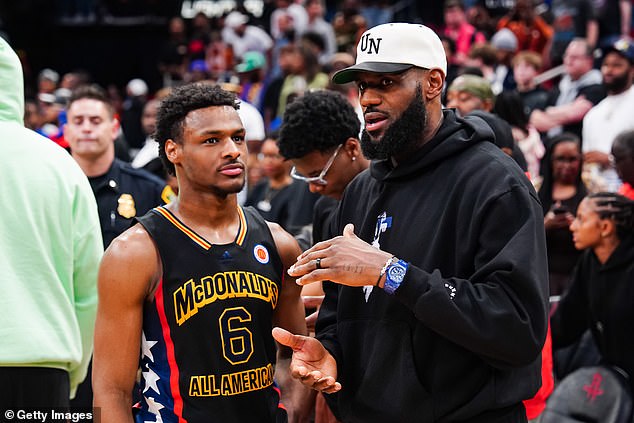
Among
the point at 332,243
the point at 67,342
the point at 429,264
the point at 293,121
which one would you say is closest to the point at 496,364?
the point at 429,264

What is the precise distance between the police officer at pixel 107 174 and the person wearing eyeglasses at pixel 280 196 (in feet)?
3.00

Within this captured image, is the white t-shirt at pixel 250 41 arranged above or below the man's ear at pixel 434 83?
below

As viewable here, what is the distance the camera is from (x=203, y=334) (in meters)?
3.87

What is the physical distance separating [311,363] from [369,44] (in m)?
1.23

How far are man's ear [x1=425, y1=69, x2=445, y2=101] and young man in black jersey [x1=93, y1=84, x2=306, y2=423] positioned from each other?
843mm

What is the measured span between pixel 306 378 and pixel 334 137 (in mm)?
1983

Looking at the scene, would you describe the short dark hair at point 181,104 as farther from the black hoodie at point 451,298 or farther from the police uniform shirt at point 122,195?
the police uniform shirt at point 122,195

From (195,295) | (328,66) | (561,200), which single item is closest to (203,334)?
(195,295)

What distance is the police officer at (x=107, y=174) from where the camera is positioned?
620 cm

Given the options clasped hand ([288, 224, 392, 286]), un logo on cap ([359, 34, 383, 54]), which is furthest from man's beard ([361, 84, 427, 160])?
clasped hand ([288, 224, 392, 286])

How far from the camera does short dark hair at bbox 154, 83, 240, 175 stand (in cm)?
414

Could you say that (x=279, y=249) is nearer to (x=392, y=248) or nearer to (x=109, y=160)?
(x=392, y=248)

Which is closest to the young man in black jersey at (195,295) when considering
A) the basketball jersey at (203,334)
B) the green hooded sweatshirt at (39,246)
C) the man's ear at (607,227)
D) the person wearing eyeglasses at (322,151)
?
the basketball jersey at (203,334)

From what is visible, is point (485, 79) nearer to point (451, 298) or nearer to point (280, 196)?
point (280, 196)
